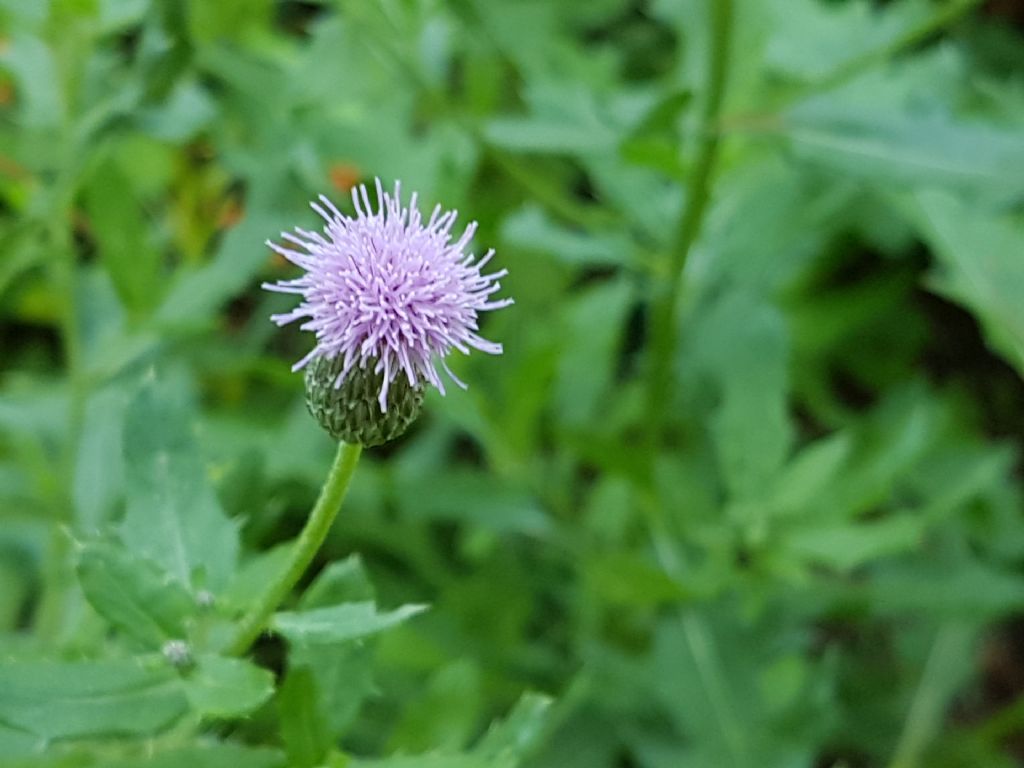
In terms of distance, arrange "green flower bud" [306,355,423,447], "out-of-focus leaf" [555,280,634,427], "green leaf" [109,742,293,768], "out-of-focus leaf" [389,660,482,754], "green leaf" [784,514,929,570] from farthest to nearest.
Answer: "out-of-focus leaf" [555,280,634,427] < "green leaf" [784,514,929,570] < "out-of-focus leaf" [389,660,482,754] < "green leaf" [109,742,293,768] < "green flower bud" [306,355,423,447]

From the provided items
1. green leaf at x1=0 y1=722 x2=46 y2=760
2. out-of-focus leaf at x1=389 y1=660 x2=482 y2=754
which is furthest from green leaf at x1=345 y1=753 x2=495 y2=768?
out-of-focus leaf at x1=389 y1=660 x2=482 y2=754

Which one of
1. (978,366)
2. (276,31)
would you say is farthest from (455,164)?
(978,366)

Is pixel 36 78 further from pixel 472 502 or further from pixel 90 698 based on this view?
pixel 90 698

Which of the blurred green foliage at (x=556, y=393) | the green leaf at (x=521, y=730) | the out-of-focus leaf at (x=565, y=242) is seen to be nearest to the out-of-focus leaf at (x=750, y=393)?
the blurred green foliage at (x=556, y=393)

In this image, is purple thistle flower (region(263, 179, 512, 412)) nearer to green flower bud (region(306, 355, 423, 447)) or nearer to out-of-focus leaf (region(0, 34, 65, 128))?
green flower bud (region(306, 355, 423, 447))

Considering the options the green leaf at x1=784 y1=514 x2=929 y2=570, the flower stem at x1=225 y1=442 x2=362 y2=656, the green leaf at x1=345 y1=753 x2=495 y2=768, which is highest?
the green leaf at x1=784 y1=514 x2=929 y2=570

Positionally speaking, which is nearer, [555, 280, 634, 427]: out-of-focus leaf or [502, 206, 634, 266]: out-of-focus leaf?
[502, 206, 634, 266]: out-of-focus leaf
